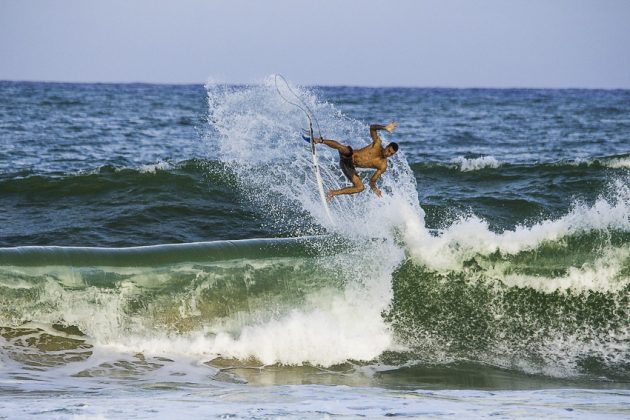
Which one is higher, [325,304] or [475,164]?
[475,164]

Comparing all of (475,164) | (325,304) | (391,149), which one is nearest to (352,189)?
(391,149)

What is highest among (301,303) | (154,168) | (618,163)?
(618,163)

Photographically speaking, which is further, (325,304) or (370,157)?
(370,157)

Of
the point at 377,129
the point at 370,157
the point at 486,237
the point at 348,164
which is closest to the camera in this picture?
the point at 377,129

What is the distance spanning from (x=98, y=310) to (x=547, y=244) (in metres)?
6.16

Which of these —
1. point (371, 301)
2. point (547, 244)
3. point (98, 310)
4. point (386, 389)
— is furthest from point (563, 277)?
point (98, 310)

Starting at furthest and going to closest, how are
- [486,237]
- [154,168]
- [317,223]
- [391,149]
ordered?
[154,168]
[317,223]
[486,237]
[391,149]

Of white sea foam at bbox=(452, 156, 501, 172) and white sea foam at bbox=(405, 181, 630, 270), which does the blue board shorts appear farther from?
white sea foam at bbox=(452, 156, 501, 172)

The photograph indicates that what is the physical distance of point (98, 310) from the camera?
963 centimetres

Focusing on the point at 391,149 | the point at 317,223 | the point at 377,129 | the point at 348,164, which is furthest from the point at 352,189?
the point at 317,223

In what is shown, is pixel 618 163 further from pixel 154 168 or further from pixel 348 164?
pixel 348 164

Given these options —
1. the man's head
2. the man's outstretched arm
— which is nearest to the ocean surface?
the man's head

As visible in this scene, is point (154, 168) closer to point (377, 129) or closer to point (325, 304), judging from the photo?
point (325, 304)

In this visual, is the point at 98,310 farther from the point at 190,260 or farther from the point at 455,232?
the point at 455,232
